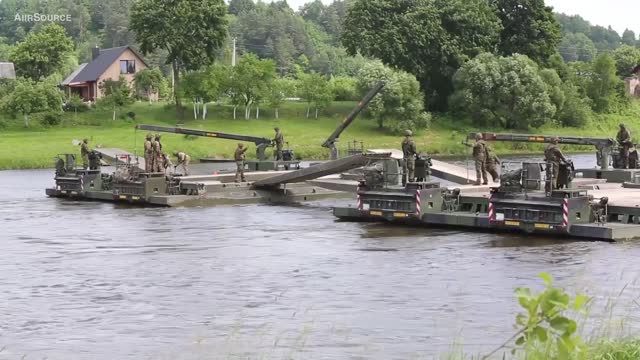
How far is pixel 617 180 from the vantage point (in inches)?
1704

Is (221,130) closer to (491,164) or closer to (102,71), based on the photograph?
(102,71)

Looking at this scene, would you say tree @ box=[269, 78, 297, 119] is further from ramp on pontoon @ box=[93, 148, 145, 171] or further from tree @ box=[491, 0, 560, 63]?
ramp on pontoon @ box=[93, 148, 145, 171]

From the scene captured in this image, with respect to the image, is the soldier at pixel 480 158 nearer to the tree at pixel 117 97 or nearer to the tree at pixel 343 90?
the tree at pixel 117 97

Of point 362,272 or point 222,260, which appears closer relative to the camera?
point 362,272

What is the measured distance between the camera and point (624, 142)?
43.5 m

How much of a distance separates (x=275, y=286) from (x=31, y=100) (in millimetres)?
63475

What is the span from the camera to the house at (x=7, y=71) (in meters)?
101

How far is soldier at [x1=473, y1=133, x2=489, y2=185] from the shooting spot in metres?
39.5

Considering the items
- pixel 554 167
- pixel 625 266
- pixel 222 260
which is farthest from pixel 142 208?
pixel 625 266

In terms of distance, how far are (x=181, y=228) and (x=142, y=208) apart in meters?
7.05

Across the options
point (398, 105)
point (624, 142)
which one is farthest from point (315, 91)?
point (624, 142)

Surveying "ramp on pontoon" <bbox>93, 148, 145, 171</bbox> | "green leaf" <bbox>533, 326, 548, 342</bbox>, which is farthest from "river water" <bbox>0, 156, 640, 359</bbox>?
"ramp on pontoon" <bbox>93, 148, 145, 171</bbox>

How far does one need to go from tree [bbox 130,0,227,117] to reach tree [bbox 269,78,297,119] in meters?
6.13

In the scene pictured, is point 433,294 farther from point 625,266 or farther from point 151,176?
point 151,176
